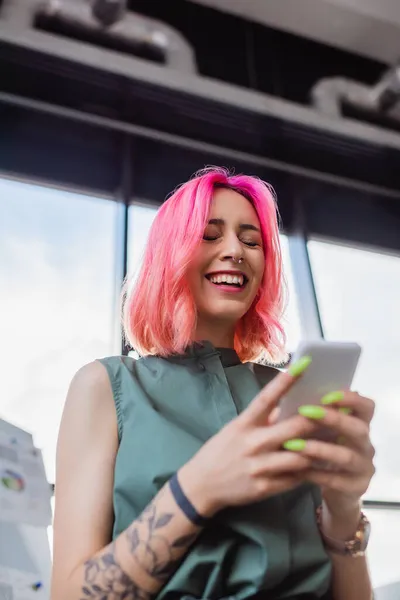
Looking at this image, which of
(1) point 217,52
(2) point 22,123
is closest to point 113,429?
(2) point 22,123

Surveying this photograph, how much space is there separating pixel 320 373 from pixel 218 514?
24cm

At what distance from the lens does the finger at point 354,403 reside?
62cm

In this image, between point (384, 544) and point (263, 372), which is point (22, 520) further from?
point (384, 544)

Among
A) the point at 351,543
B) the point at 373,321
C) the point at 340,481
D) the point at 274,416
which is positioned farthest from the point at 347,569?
the point at 373,321

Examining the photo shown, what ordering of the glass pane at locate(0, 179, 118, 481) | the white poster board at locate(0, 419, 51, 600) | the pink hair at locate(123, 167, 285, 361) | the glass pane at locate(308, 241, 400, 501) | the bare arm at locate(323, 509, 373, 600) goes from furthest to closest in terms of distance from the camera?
the glass pane at locate(308, 241, 400, 501), the glass pane at locate(0, 179, 118, 481), the white poster board at locate(0, 419, 51, 600), the pink hair at locate(123, 167, 285, 361), the bare arm at locate(323, 509, 373, 600)

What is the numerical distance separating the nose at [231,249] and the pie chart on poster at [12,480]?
73cm

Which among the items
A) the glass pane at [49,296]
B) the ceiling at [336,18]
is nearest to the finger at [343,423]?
the glass pane at [49,296]

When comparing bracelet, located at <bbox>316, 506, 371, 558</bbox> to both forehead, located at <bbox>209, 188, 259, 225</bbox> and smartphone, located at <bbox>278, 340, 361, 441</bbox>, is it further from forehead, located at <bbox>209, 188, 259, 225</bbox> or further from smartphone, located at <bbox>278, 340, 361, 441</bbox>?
forehead, located at <bbox>209, 188, 259, 225</bbox>

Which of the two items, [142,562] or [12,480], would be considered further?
[12,480]

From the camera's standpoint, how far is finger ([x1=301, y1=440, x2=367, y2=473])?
1.92 feet

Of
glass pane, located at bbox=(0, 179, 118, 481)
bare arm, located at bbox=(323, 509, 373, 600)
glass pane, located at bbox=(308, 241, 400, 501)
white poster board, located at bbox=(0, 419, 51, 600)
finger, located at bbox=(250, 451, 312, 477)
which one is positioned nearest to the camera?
finger, located at bbox=(250, 451, 312, 477)

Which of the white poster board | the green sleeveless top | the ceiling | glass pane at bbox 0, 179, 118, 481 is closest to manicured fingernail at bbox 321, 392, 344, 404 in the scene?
the green sleeveless top

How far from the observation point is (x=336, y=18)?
307cm

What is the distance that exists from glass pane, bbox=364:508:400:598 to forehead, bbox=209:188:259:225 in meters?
1.22
